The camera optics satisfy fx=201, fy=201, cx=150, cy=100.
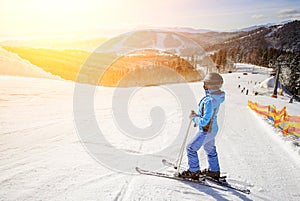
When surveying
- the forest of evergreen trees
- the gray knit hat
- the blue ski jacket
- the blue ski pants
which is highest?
the forest of evergreen trees

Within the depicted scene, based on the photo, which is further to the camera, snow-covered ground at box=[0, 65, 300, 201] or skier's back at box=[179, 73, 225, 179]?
skier's back at box=[179, 73, 225, 179]

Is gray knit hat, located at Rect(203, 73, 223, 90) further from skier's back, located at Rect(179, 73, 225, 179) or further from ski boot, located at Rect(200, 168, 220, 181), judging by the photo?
ski boot, located at Rect(200, 168, 220, 181)

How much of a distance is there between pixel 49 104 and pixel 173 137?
277 inches

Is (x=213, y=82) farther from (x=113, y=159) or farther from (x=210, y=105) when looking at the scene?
(x=113, y=159)

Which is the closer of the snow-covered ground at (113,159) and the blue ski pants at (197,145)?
the snow-covered ground at (113,159)

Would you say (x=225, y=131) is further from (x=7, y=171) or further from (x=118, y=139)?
(x=7, y=171)

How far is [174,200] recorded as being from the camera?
330cm

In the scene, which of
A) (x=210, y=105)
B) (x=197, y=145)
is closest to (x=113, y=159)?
(x=197, y=145)

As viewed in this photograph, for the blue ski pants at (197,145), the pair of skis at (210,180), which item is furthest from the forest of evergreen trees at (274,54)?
the blue ski pants at (197,145)

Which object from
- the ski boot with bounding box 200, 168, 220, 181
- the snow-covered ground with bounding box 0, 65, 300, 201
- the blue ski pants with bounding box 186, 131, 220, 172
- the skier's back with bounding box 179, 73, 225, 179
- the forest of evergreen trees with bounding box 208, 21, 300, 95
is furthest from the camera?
the forest of evergreen trees with bounding box 208, 21, 300, 95

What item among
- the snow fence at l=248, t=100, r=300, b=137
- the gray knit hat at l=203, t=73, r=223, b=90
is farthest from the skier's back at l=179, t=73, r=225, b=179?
the snow fence at l=248, t=100, r=300, b=137

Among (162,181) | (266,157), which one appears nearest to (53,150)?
(162,181)

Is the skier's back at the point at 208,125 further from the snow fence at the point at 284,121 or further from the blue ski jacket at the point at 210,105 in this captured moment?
the snow fence at the point at 284,121

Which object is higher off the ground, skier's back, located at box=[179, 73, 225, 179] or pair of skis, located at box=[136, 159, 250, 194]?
skier's back, located at box=[179, 73, 225, 179]
